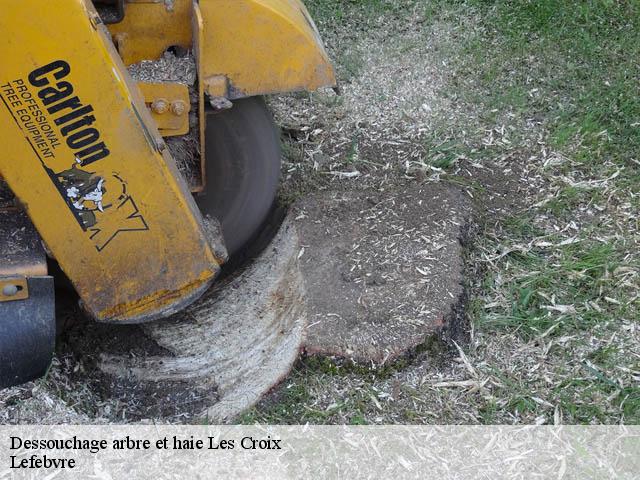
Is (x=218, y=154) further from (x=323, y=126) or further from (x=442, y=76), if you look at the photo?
(x=442, y=76)

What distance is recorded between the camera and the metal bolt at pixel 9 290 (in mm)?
2613

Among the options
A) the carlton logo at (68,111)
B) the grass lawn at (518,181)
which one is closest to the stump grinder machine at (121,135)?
the carlton logo at (68,111)

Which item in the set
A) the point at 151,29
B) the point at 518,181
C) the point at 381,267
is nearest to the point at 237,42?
the point at 151,29

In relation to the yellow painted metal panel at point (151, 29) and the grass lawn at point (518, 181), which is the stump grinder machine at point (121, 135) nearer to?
the yellow painted metal panel at point (151, 29)

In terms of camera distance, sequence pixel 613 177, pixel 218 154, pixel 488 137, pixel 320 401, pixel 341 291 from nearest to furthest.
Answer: pixel 320 401 → pixel 341 291 → pixel 218 154 → pixel 613 177 → pixel 488 137

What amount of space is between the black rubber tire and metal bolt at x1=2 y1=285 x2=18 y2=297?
3.26 ft

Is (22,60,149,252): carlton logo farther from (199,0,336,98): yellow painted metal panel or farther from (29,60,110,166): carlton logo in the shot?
(199,0,336,98): yellow painted metal panel

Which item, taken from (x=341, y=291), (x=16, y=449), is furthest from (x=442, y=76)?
(x=16, y=449)

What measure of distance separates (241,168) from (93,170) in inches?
38.0

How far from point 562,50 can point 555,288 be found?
1.89 meters

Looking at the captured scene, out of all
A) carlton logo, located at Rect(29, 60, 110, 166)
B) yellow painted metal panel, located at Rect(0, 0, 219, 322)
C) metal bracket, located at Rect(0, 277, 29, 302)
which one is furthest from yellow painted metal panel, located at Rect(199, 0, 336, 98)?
metal bracket, located at Rect(0, 277, 29, 302)

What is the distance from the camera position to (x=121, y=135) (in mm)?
2547

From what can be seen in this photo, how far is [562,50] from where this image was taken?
184 inches

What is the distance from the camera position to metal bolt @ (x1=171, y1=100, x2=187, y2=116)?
2977 millimetres
